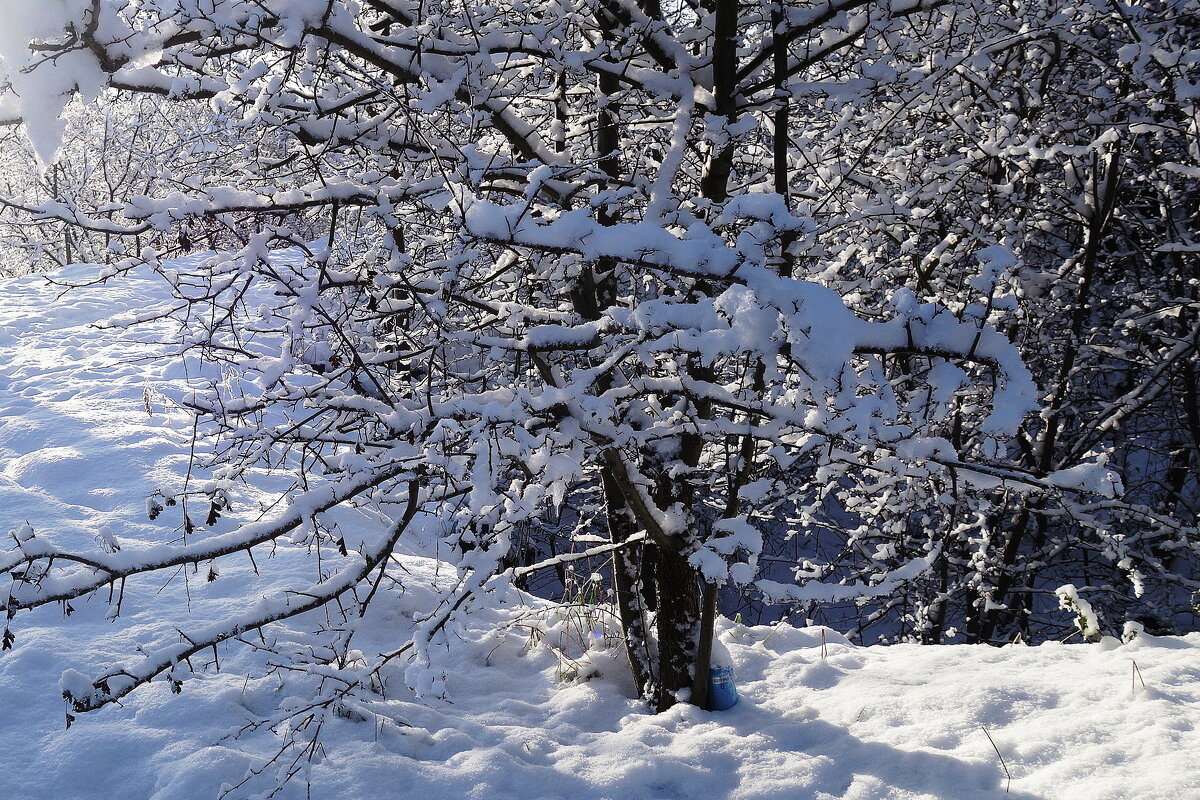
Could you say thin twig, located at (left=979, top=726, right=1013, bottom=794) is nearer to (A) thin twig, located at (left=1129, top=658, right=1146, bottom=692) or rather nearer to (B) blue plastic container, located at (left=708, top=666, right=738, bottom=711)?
(A) thin twig, located at (left=1129, top=658, right=1146, bottom=692)

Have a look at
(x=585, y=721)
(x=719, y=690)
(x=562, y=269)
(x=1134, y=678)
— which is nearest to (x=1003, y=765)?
(x=1134, y=678)

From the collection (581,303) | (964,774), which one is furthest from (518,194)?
(964,774)

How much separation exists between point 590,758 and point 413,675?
815 mm

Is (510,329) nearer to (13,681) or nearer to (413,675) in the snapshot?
(413,675)

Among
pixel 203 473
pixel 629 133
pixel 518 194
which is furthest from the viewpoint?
pixel 203 473

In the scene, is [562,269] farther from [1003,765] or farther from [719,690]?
[1003,765]

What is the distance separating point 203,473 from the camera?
5824 millimetres

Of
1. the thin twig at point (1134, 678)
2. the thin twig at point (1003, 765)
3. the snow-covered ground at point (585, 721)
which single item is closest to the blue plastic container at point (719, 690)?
the snow-covered ground at point (585, 721)

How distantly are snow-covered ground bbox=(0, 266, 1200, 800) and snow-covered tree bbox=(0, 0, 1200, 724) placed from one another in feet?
0.94

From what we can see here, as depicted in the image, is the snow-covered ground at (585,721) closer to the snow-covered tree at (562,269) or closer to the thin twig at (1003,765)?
the thin twig at (1003,765)

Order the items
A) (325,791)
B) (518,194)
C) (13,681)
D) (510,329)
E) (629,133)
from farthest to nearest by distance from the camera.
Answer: (629,133) → (518,194) → (510,329) → (13,681) → (325,791)

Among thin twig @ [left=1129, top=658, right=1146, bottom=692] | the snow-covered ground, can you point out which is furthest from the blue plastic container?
thin twig @ [left=1129, top=658, right=1146, bottom=692]

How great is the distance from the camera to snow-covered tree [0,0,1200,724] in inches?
85.2

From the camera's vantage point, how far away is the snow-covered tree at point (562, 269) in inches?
85.2
